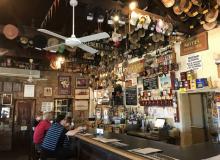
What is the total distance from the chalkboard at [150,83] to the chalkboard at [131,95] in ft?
1.82

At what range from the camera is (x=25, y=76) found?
27.7 ft

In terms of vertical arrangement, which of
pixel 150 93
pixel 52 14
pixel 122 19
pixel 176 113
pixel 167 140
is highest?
pixel 52 14

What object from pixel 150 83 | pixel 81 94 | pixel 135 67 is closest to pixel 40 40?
pixel 135 67

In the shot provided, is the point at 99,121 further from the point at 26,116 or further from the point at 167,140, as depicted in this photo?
the point at 167,140

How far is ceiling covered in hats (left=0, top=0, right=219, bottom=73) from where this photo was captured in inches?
143

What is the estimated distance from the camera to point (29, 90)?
28.5 feet

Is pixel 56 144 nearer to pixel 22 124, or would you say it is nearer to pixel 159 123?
pixel 159 123

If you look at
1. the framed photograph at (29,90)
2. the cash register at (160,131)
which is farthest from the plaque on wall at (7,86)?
the cash register at (160,131)

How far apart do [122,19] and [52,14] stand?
2007 millimetres

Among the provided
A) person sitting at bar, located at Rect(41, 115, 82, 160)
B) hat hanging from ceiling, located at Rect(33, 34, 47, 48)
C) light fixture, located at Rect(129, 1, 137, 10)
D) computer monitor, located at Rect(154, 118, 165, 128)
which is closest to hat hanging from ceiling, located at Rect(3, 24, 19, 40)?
hat hanging from ceiling, located at Rect(33, 34, 47, 48)

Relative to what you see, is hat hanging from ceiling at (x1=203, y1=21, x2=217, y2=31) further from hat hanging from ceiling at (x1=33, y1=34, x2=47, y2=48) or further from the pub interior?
hat hanging from ceiling at (x1=33, y1=34, x2=47, y2=48)

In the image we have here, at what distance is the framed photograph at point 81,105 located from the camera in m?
9.50

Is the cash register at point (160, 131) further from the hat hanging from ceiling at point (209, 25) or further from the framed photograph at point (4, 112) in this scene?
the framed photograph at point (4, 112)

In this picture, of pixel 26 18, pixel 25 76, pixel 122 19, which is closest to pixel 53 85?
pixel 25 76
